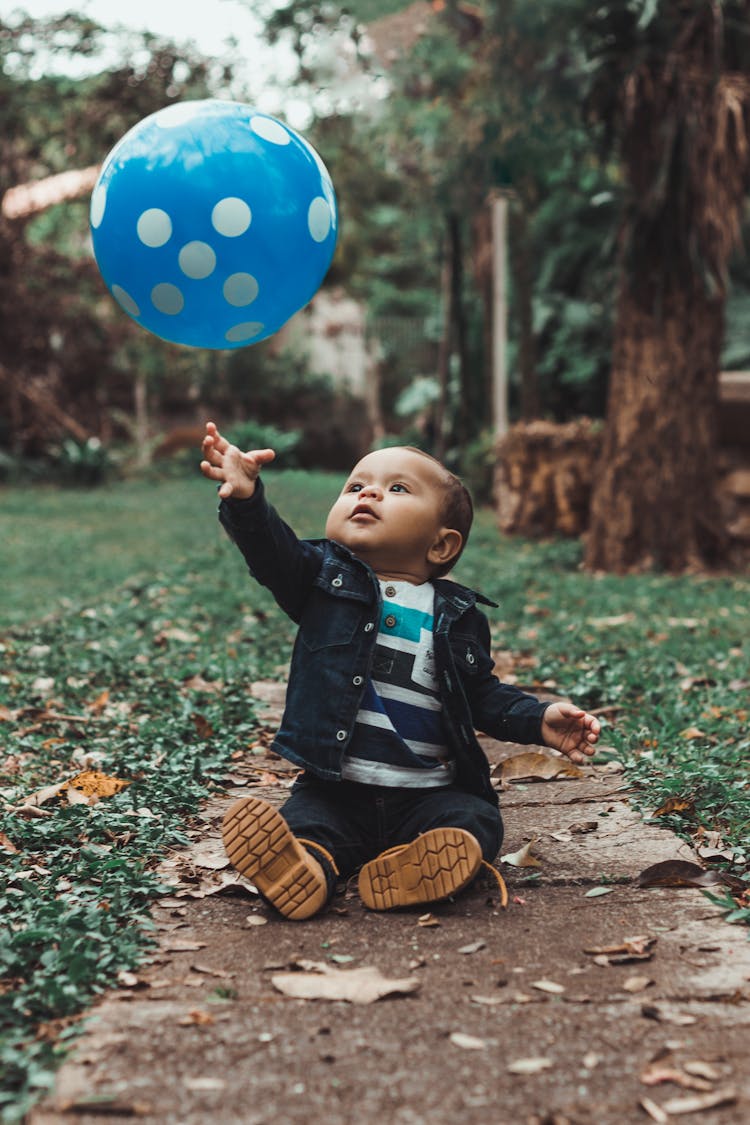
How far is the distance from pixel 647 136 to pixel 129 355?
1345cm

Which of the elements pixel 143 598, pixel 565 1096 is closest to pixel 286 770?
pixel 565 1096

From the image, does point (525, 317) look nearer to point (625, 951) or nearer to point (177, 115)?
point (177, 115)

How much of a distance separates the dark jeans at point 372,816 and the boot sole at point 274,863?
6.9 inches

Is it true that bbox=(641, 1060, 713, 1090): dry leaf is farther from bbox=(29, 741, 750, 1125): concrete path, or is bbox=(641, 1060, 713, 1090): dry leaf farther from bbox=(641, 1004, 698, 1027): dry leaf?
bbox=(641, 1004, 698, 1027): dry leaf

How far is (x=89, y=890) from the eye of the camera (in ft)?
7.95

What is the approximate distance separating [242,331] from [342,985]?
1714 millimetres

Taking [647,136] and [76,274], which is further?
[76,274]

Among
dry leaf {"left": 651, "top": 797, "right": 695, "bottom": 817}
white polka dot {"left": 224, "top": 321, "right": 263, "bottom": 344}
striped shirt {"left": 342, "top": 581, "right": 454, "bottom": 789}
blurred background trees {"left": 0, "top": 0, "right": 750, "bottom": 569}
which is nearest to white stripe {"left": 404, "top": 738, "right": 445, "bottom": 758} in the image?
striped shirt {"left": 342, "top": 581, "right": 454, "bottom": 789}

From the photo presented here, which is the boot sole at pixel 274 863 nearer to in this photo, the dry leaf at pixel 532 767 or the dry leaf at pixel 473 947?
the dry leaf at pixel 473 947

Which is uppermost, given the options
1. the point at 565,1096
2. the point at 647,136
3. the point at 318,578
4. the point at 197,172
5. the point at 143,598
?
the point at 647,136

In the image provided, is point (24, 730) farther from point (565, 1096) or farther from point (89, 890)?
point (565, 1096)

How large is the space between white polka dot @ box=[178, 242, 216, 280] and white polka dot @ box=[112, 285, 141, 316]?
21 centimetres

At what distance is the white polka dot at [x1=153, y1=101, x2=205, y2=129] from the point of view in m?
2.91

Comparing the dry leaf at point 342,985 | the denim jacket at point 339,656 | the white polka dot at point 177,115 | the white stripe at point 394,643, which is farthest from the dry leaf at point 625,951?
the white polka dot at point 177,115
